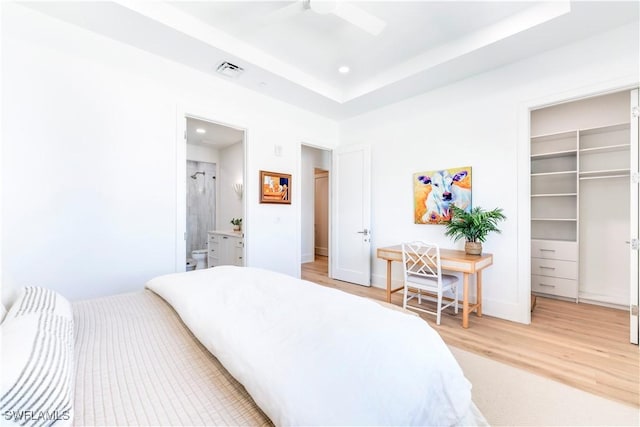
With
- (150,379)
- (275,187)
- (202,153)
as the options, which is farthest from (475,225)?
(202,153)

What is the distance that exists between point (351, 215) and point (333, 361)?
348cm

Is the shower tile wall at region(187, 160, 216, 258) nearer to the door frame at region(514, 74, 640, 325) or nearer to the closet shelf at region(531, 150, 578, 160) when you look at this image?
the door frame at region(514, 74, 640, 325)

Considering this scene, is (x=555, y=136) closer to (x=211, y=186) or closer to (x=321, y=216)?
(x=321, y=216)

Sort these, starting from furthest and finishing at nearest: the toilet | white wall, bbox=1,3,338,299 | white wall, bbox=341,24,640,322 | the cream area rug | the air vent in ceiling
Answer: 1. the toilet
2. the air vent in ceiling
3. white wall, bbox=341,24,640,322
4. white wall, bbox=1,3,338,299
5. the cream area rug

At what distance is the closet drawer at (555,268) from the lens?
3.41 meters

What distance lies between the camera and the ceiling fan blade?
1917 millimetres

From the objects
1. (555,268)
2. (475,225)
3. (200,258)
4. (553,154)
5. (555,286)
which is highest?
(553,154)

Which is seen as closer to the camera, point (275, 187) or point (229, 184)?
point (275, 187)

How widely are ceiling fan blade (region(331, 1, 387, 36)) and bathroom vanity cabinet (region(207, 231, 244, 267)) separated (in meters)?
2.78

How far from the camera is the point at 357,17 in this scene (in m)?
2.01

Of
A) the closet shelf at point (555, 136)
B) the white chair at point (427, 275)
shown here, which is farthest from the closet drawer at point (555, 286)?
the closet shelf at point (555, 136)

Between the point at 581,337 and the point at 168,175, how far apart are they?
13.4 feet

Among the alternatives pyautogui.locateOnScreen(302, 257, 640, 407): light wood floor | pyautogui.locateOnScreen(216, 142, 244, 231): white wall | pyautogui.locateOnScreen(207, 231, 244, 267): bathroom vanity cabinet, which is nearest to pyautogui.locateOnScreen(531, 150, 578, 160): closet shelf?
pyautogui.locateOnScreen(302, 257, 640, 407): light wood floor

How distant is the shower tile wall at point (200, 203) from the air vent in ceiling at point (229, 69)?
3.10 metres
